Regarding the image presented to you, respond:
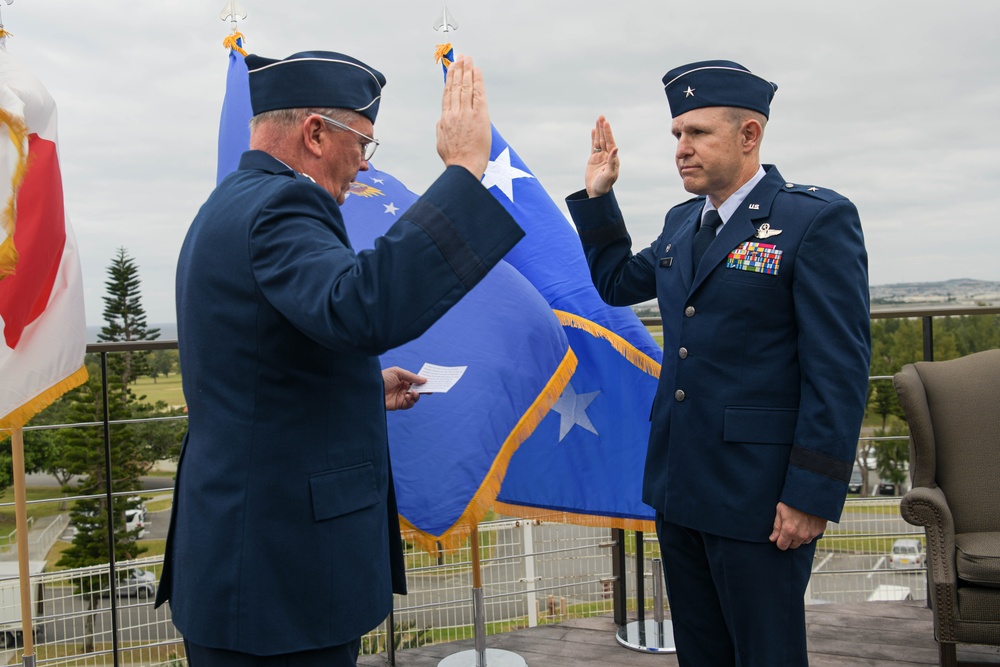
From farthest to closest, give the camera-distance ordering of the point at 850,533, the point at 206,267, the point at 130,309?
the point at 130,309 < the point at 850,533 < the point at 206,267

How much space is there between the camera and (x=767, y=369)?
1.60 metres

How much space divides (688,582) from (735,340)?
547mm

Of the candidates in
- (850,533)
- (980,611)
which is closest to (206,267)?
(980,611)

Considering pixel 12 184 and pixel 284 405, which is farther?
pixel 12 184

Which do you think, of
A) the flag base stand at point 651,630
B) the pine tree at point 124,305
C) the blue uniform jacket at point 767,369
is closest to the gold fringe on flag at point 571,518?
the flag base stand at point 651,630

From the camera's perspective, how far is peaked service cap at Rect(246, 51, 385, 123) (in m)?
1.23

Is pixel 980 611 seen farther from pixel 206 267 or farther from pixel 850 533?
pixel 206 267

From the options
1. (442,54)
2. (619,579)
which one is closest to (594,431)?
(619,579)

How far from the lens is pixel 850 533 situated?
363 centimetres

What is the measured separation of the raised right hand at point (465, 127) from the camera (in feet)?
3.53

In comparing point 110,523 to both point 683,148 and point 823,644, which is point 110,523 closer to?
point 683,148

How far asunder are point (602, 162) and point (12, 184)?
1.77 meters

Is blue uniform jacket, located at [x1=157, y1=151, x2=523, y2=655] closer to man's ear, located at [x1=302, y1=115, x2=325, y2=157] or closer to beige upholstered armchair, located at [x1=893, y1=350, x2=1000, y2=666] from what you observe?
man's ear, located at [x1=302, y1=115, x2=325, y2=157]

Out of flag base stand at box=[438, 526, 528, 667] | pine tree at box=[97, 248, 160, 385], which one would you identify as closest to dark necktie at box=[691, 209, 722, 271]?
flag base stand at box=[438, 526, 528, 667]
